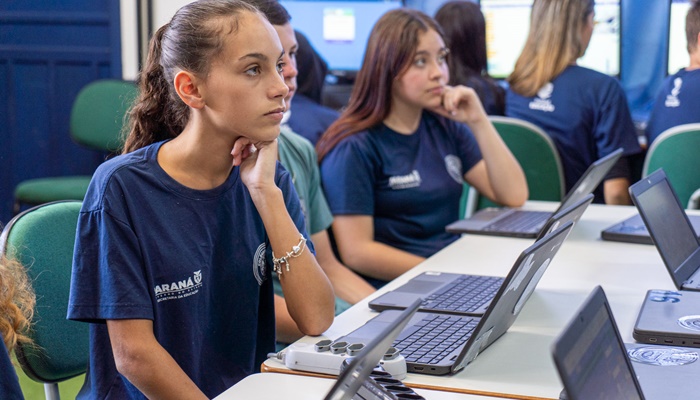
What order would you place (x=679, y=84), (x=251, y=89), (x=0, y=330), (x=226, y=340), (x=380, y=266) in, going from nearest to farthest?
(x=0, y=330), (x=251, y=89), (x=226, y=340), (x=380, y=266), (x=679, y=84)

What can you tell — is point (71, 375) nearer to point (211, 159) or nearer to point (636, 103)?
point (211, 159)

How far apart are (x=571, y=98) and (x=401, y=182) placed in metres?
1.17

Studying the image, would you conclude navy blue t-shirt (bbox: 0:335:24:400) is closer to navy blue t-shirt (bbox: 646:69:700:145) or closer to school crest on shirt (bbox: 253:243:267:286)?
school crest on shirt (bbox: 253:243:267:286)

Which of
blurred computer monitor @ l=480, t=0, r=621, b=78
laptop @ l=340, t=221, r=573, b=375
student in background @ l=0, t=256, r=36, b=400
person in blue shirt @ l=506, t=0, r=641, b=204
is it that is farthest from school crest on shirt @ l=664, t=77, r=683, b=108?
student in background @ l=0, t=256, r=36, b=400

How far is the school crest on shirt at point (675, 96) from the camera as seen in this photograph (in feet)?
11.5

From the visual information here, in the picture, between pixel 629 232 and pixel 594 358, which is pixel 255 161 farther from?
pixel 629 232

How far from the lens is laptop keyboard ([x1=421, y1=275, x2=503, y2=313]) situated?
167 cm

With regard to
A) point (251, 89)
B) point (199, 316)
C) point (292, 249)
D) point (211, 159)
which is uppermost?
point (251, 89)

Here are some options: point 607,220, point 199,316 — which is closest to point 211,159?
point 199,316

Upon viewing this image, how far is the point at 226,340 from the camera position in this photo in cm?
167

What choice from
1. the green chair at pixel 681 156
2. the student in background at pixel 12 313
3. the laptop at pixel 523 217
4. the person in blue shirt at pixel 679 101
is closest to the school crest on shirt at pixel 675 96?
the person in blue shirt at pixel 679 101

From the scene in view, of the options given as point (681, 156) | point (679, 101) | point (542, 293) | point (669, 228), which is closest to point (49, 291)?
point (542, 293)

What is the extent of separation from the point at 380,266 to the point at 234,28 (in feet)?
3.48

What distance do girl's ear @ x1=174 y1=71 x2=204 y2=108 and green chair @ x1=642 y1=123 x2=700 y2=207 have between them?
6.54 ft
